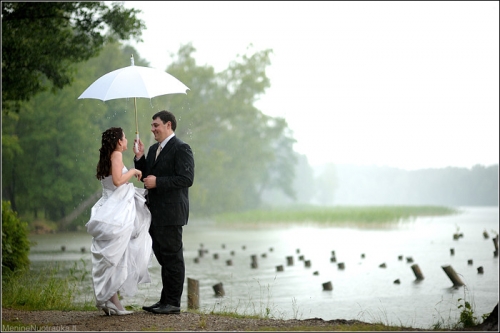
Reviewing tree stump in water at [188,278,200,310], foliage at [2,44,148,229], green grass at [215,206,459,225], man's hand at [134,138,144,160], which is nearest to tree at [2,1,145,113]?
tree stump in water at [188,278,200,310]

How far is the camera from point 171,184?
6.32m

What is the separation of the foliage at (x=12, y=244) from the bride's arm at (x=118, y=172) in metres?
4.83

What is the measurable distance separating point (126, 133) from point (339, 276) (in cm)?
2008

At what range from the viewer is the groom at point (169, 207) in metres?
6.40

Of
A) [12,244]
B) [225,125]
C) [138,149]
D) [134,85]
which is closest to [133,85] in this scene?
[134,85]

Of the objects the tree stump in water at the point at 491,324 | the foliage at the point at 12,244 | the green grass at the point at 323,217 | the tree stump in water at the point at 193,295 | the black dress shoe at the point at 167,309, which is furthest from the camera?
the green grass at the point at 323,217

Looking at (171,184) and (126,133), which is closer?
(171,184)

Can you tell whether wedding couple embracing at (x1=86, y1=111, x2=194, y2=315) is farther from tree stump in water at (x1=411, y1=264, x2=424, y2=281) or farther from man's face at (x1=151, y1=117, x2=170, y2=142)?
tree stump in water at (x1=411, y1=264, x2=424, y2=281)

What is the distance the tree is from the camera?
12922 mm

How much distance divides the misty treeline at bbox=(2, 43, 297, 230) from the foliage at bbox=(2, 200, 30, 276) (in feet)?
36.5

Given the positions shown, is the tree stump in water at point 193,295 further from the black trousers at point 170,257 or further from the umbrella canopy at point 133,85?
the umbrella canopy at point 133,85

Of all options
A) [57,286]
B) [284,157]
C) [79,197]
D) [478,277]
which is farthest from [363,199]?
[57,286]

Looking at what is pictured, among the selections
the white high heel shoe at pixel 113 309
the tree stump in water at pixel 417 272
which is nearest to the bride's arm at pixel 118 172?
the white high heel shoe at pixel 113 309

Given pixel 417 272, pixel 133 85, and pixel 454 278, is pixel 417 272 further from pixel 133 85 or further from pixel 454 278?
pixel 133 85
